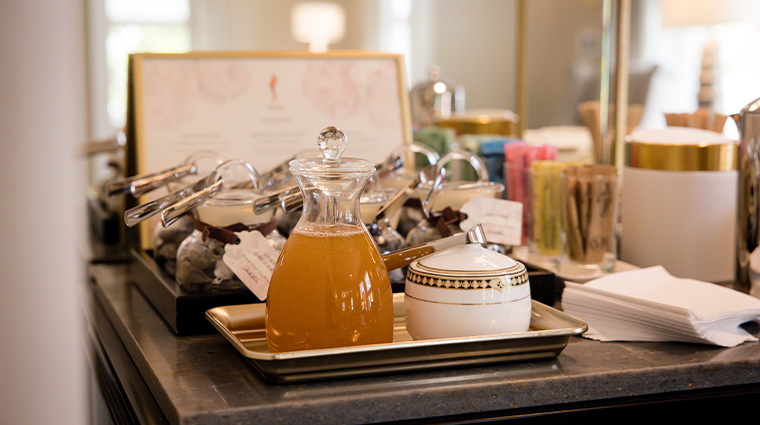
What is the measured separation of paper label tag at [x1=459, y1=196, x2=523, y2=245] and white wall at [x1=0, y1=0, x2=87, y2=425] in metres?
0.44

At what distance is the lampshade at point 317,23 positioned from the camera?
411cm

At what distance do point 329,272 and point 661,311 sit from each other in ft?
1.14

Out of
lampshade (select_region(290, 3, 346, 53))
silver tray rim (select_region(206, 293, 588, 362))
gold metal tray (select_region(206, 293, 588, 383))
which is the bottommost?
gold metal tray (select_region(206, 293, 588, 383))

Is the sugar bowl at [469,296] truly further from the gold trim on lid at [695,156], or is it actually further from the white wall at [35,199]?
the gold trim on lid at [695,156]

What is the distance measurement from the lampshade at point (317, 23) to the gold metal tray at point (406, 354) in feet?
11.6

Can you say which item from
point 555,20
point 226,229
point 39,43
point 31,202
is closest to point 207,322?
point 226,229

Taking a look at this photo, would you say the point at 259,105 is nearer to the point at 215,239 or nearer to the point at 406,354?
the point at 215,239

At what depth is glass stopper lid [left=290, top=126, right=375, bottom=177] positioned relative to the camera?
2.19 ft

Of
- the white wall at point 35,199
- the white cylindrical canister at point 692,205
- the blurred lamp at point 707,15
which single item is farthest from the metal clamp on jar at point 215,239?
the blurred lamp at point 707,15

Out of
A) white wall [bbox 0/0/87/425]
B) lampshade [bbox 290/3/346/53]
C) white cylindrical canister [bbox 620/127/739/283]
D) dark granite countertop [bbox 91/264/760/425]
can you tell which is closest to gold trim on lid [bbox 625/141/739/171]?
white cylindrical canister [bbox 620/127/739/283]

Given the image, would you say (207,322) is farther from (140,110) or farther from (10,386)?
(140,110)

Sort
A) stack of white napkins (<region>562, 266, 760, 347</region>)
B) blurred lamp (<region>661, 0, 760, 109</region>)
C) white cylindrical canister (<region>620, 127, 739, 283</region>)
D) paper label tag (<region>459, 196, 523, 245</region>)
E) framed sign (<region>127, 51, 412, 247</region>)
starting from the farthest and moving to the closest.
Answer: blurred lamp (<region>661, 0, 760, 109</region>), framed sign (<region>127, 51, 412, 247</region>), white cylindrical canister (<region>620, 127, 739, 283</region>), paper label tag (<region>459, 196, 523, 245</region>), stack of white napkins (<region>562, 266, 760, 347</region>)

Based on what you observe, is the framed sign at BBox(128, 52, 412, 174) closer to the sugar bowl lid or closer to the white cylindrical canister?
the white cylindrical canister

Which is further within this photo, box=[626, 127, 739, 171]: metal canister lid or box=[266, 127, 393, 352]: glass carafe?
box=[626, 127, 739, 171]: metal canister lid
